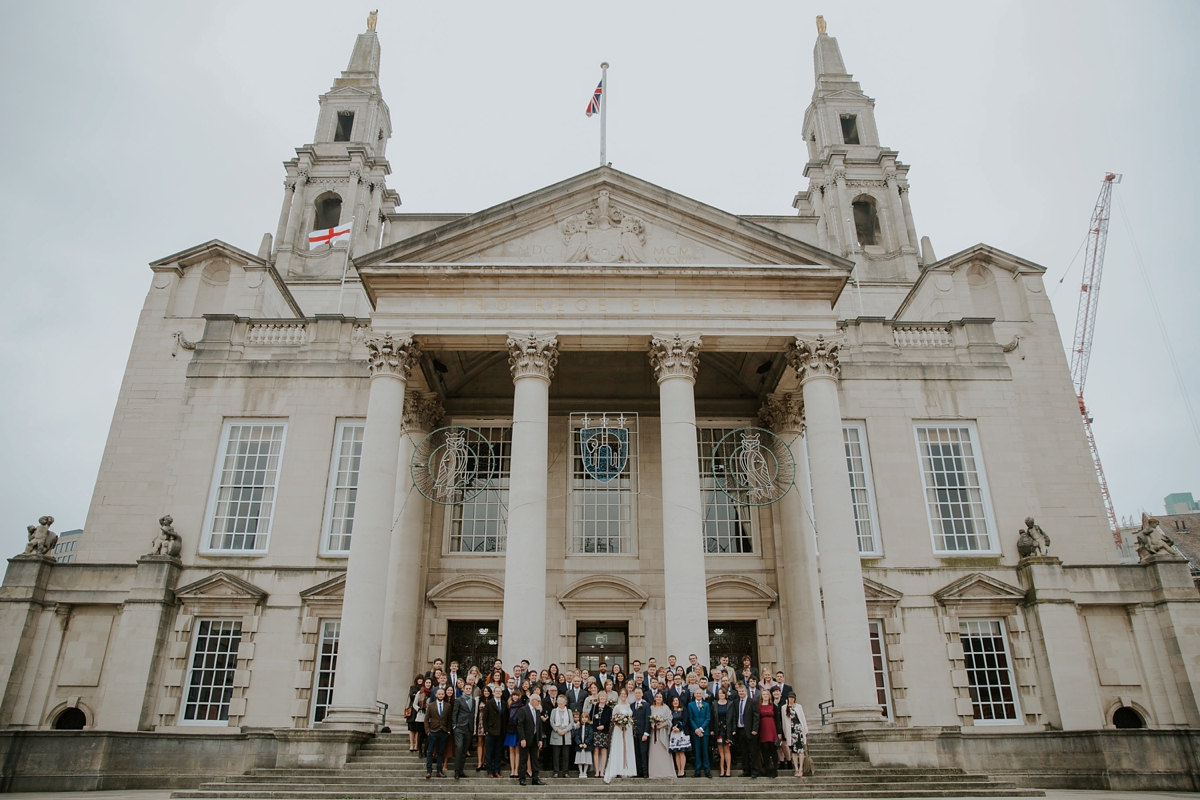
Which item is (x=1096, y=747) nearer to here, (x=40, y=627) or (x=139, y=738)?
(x=139, y=738)

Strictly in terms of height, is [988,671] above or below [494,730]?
above

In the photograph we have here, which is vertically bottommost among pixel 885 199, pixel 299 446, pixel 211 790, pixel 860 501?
pixel 211 790

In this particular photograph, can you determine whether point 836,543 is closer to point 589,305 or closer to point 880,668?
point 880,668

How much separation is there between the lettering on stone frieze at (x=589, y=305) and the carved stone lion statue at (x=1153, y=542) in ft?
38.4

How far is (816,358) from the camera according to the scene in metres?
18.0

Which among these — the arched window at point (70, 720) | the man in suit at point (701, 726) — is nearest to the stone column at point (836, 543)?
the man in suit at point (701, 726)

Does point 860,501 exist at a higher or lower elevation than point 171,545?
higher

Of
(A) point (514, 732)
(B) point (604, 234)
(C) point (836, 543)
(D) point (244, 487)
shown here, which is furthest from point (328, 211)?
(A) point (514, 732)

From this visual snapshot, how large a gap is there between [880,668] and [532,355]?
37.5ft

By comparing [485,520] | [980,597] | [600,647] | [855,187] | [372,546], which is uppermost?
[855,187]

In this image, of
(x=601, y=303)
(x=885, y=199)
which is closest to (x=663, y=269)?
(x=601, y=303)

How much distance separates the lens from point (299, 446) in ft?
70.0

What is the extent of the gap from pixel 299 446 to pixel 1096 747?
2001 cm

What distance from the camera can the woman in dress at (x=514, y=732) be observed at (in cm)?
1257
